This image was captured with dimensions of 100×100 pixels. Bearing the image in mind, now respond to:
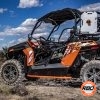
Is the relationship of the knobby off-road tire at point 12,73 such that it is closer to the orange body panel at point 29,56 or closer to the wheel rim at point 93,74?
the orange body panel at point 29,56

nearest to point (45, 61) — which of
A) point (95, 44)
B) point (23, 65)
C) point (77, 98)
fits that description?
point (23, 65)

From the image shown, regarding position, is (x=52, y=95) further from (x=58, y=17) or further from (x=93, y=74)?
(x=58, y=17)

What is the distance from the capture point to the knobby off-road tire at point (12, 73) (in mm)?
13789

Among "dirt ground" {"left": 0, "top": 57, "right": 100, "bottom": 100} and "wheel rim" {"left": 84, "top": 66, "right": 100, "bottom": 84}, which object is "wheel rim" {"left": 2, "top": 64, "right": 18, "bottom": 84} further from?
"wheel rim" {"left": 84, "top": 66, "right": 100, "bottom": 84}

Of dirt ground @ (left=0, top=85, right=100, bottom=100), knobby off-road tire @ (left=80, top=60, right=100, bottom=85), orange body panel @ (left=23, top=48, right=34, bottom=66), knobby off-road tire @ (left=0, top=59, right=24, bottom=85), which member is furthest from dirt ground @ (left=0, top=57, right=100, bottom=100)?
orange body panel @ (left=23, top=48, right=34, bottom=66)

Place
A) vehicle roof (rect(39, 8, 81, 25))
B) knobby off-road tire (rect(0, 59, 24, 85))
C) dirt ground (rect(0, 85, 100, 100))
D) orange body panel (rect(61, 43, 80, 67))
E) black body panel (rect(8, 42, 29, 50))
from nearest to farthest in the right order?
dirt ground (rect(0, 85, 100, 100))
orange body panel (rect(61, 43, 80, 67))
vehicle roof (rect(39, 8, 81, 25))
knobby off-road tire (rect(0, 59, 24, 85))
black body panel (rect(8, 42, 29, 50))

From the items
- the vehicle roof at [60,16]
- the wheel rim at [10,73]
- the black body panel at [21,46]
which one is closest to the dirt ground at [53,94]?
the wheel rim at [10,73]

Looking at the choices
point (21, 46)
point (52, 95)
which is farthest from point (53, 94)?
point (21, 46)

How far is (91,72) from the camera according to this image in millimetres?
12219

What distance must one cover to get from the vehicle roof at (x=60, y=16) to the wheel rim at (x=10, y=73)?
185cm

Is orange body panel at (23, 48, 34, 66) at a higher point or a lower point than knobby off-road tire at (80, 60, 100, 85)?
higher

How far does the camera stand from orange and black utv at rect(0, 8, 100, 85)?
12445mm

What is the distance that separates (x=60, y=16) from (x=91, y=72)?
2.58 meters

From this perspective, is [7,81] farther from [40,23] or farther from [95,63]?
[95,63]
